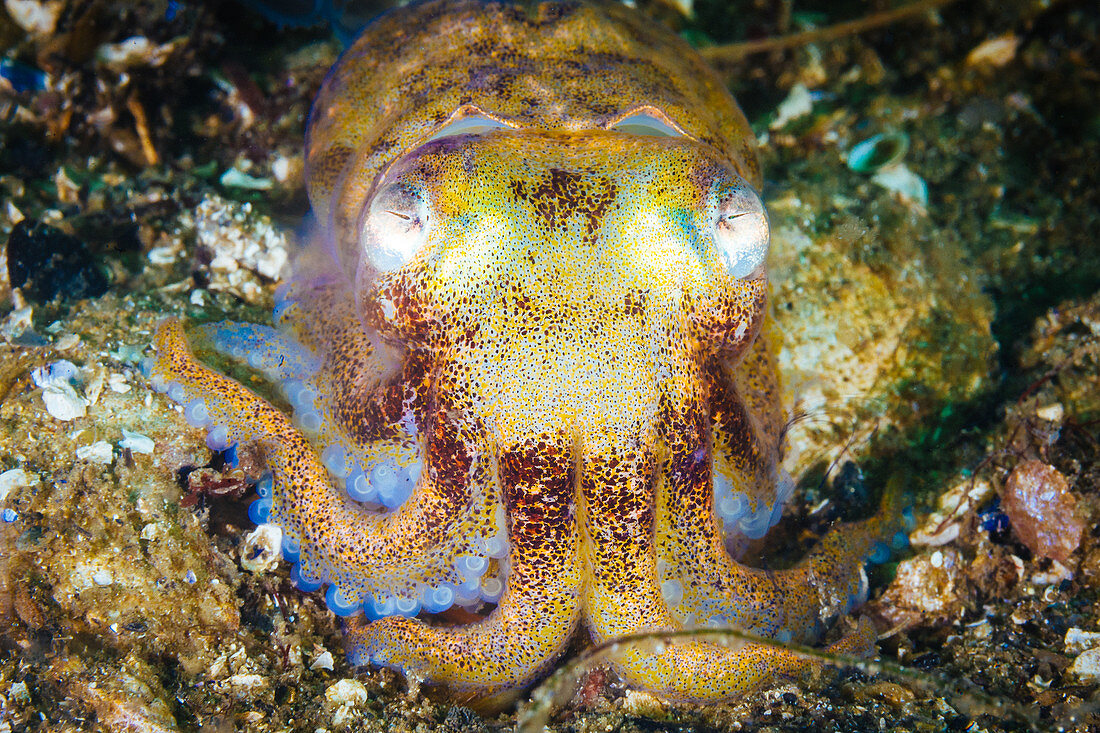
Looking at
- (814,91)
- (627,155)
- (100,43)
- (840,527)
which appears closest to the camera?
(627,155)

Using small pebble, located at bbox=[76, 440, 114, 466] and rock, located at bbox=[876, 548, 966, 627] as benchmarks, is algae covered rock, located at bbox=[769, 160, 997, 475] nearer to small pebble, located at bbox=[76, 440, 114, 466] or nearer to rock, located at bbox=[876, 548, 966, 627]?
rock, located at bbox=[876, 548, 966, 627]

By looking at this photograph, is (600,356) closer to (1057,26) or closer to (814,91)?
(814,91)

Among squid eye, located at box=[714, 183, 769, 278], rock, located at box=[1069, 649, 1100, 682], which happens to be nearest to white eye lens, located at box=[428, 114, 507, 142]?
squid eye, located at box=[714, 183, 769, 278]

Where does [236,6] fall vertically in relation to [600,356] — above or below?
above

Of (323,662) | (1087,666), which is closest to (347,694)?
(323,662)

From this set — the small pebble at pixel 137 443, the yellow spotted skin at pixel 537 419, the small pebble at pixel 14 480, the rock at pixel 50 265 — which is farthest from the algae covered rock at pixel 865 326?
the rock at pixel 50 265

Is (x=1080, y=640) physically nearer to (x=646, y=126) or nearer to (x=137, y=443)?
(x=646, y=126)

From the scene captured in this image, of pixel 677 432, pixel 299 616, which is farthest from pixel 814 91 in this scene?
pixel 299 616

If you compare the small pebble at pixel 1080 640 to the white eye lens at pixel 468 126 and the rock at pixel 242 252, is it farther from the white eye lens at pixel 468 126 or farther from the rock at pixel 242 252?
the rock at pixel 242 252

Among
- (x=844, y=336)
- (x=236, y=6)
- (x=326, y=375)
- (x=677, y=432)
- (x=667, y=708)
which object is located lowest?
(x=667, y=708)
